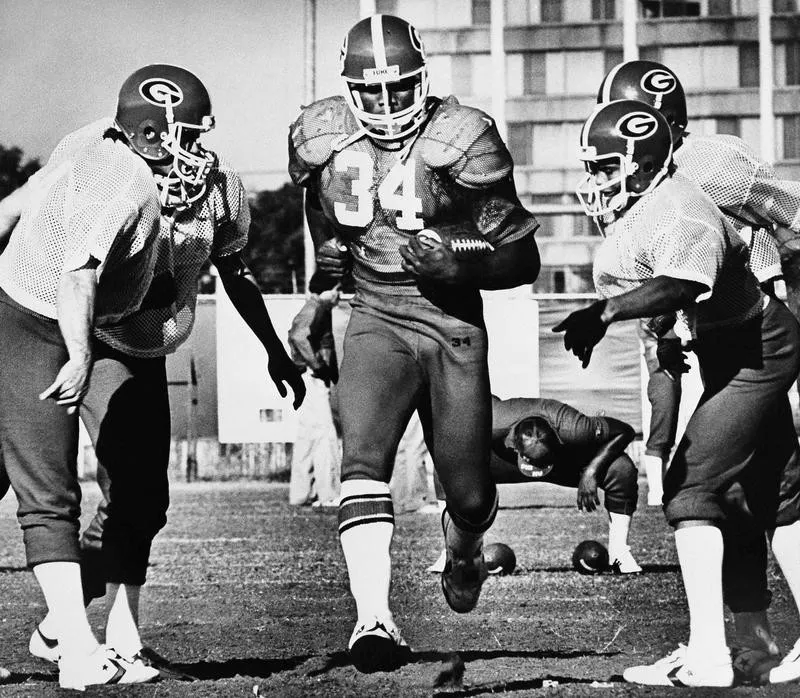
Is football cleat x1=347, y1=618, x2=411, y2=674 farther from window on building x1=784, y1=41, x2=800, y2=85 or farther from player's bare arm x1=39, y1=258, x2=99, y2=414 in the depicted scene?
window on building x1=784, y1=41, x2=800, y2=85

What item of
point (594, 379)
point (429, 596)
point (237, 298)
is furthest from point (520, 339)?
point (237, 298)

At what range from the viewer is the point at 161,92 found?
17.5 ft

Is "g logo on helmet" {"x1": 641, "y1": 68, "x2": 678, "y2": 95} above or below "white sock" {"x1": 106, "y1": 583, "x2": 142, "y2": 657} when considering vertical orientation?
above

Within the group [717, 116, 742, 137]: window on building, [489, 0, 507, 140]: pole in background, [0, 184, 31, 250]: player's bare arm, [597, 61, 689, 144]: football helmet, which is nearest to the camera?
[0, 184, 31, 250]: player's bare arm

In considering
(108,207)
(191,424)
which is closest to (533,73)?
(191,424)

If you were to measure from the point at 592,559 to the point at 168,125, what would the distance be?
157 inches

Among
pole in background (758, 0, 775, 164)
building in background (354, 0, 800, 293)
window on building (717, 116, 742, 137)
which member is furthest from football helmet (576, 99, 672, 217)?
window on building (717, 116, 742, 137)

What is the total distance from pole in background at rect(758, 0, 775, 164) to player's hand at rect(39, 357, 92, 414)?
2135cm

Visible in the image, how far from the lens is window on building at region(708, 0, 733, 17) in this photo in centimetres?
2722

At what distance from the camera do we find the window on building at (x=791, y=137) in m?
27.2

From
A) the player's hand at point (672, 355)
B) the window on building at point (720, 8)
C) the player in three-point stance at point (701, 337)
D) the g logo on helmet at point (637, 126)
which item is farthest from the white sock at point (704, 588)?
the window on building at point (720, 8)

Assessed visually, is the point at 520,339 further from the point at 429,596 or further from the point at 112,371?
the point at 112,371

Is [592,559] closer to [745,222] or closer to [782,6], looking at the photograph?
[745,222]

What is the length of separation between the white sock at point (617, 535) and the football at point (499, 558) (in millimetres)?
579
